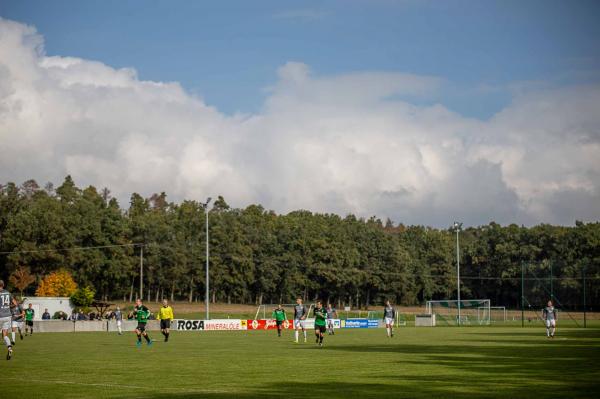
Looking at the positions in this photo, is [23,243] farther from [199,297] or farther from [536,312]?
[536,312]

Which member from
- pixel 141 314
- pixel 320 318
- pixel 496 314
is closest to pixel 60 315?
pixel 141 314

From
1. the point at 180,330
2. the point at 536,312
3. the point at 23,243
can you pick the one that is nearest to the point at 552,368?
the point at 180,330

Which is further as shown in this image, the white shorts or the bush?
the bush

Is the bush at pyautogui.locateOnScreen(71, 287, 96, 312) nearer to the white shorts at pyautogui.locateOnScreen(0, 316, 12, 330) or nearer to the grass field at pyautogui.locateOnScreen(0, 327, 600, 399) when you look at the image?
the grass field at pyautogui.locateOnScreen(0, 327, 600, 399)

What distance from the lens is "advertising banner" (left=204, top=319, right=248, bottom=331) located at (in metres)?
66.4

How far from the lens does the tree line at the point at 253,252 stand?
10588cm

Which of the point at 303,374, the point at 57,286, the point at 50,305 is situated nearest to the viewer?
the point at 303,374

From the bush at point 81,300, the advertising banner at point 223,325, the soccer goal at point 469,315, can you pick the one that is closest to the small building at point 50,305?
the bush at point 81,300

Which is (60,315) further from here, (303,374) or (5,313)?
(303,374)

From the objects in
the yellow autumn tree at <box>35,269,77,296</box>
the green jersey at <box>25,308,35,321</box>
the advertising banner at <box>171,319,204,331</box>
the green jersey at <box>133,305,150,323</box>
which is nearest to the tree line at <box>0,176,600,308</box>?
the yellow autumn tree at <box>35,269,77,296</box>

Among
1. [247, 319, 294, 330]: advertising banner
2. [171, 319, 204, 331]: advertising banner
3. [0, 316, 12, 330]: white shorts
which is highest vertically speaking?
[0, 316, 12, 330]: white shorts

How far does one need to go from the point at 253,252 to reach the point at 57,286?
40.9m

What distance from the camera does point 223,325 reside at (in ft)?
221

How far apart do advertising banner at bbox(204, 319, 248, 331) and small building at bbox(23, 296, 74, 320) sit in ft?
56.3
